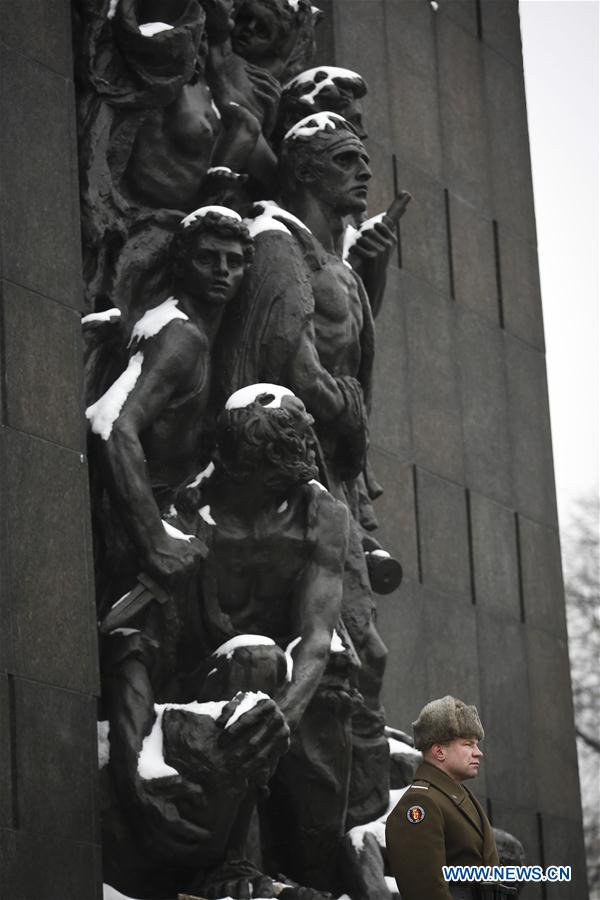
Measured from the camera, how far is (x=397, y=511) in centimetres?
1459

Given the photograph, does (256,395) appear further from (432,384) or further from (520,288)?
(520,288)

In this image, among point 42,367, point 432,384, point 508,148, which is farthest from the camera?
point 508,148

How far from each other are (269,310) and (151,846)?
2873mm

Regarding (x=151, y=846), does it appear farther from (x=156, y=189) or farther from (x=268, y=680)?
(x=156, y=189)

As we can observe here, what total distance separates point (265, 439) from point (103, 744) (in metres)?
1.64

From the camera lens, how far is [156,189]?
12594 millimetres

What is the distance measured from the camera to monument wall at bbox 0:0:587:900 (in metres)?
11.6

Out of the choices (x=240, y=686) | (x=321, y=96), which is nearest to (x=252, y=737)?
(x=240, y=686)

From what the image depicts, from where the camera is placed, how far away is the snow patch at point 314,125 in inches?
516

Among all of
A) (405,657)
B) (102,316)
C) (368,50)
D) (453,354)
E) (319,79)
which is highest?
(368,50)

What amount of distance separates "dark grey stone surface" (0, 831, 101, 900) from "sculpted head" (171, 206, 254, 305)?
2.99m

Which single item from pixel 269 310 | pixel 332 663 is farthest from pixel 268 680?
pixel 269 310

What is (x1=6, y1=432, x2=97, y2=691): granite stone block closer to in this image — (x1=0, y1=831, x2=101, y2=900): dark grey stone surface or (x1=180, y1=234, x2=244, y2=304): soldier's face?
(x1=0, y1=831, x2=101, y2=900): dark grey stone surface

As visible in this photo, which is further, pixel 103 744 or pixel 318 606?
pixel 318 606
